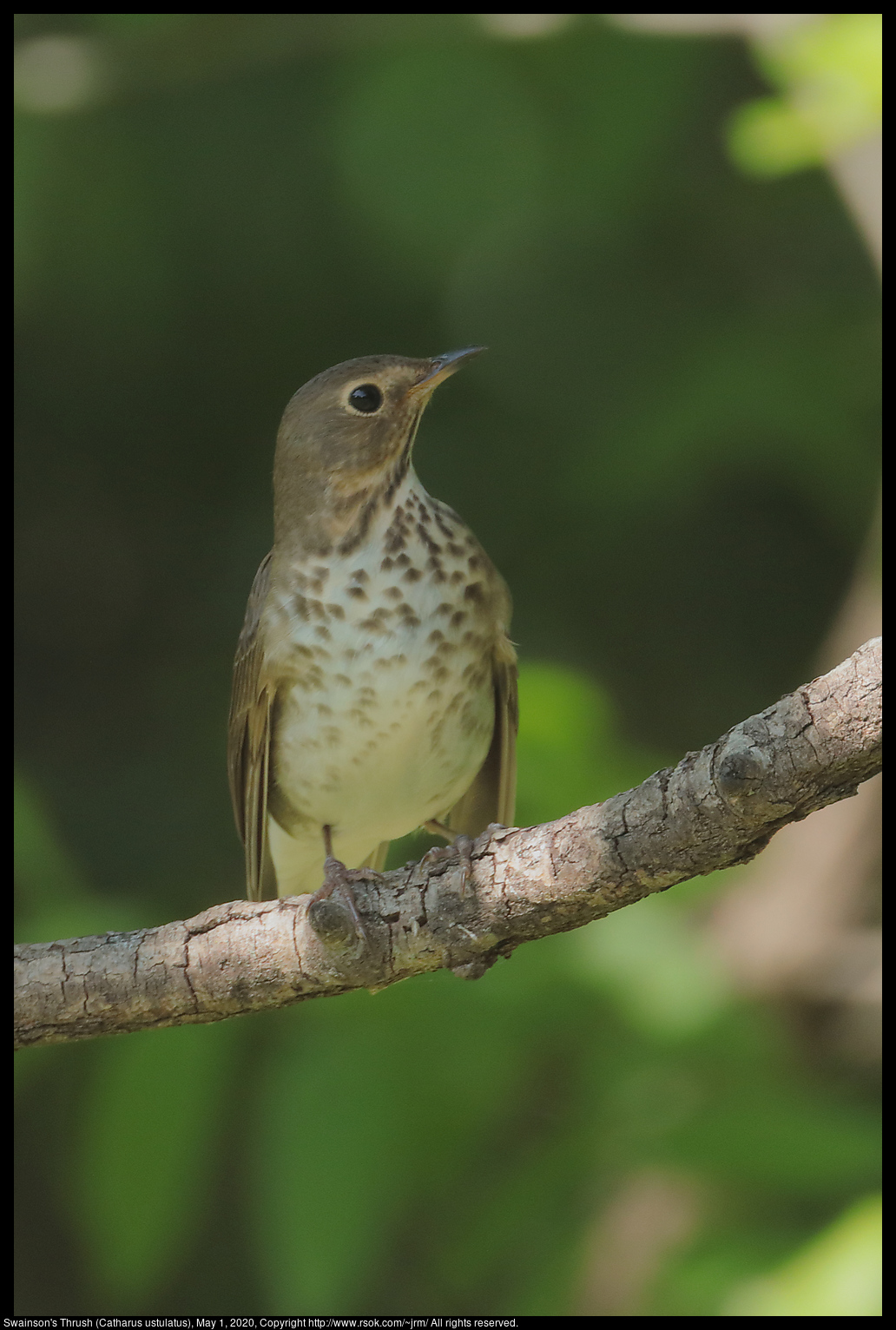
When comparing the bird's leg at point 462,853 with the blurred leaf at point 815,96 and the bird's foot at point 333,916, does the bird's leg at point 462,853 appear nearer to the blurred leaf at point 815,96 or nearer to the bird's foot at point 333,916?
the bird's foot at point 333,916

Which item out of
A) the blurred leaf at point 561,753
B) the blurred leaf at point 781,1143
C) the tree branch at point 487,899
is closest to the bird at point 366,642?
the blurred leaf at point 561,753

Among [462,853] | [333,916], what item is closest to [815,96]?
[462,853]

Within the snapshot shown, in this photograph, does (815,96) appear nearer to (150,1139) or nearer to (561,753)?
(561,753)

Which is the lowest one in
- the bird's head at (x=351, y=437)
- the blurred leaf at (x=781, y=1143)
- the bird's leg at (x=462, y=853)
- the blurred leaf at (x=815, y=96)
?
the blurred leaf at (x=781, y=1143)

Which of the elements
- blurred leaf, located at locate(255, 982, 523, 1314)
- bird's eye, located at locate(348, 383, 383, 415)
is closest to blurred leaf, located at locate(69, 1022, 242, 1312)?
blurred leaf, located at locate(255, 982, 523, 1314)

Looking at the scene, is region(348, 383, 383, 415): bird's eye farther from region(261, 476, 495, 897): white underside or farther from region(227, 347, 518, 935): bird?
region(261, 476, 495, 897): white underside
